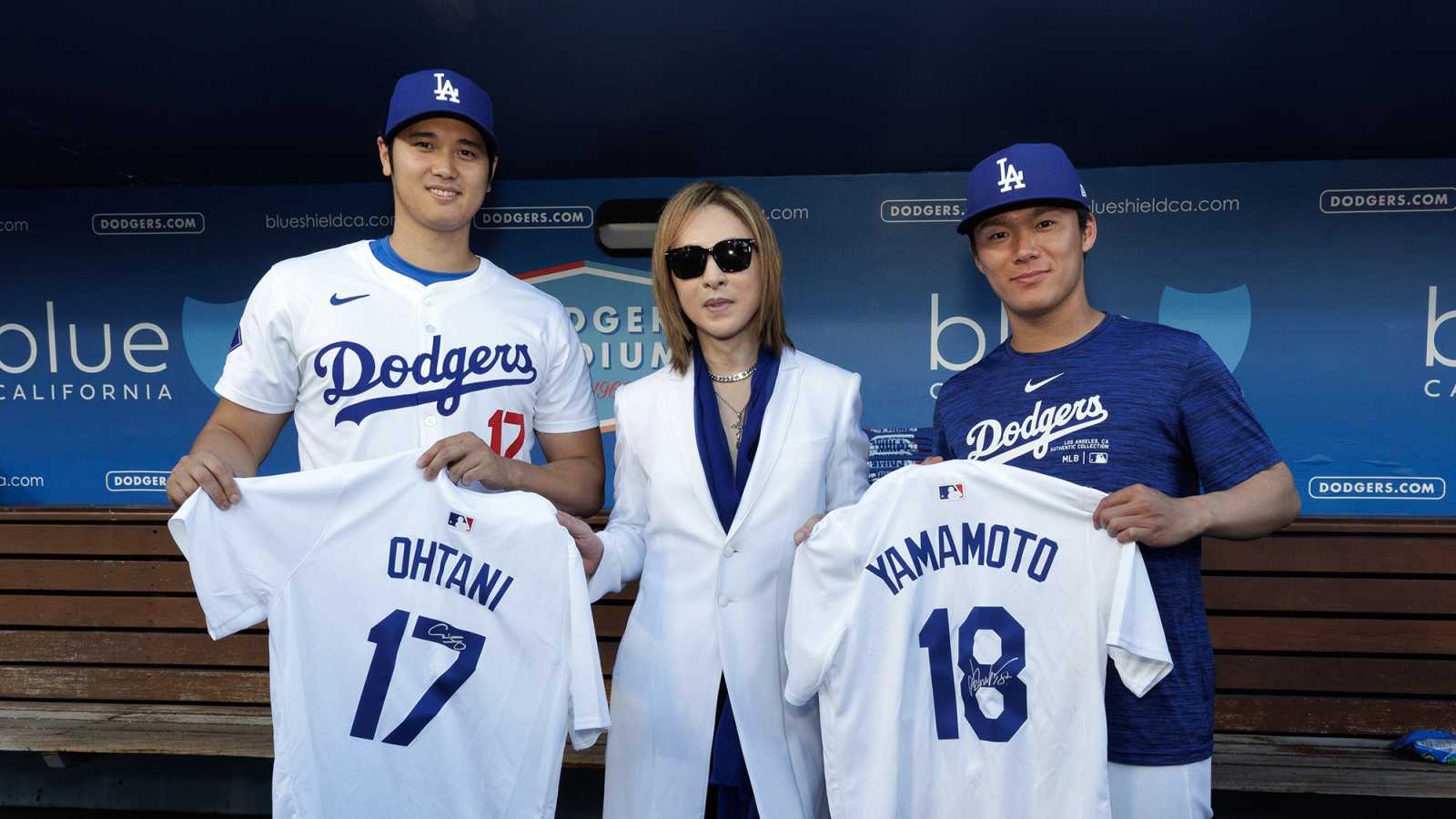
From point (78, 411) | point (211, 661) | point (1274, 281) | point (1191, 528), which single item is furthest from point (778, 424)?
point (78, 411)

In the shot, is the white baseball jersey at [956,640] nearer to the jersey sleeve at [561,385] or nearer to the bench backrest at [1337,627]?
the jersey sleeve at [561,385]

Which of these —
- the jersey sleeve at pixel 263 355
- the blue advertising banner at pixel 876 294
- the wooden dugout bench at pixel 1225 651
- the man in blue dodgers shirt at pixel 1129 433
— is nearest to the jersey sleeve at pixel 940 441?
the man in blue dodgers shirt at pixel 1129 433

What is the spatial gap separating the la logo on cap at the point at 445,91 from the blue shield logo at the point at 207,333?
2.35m

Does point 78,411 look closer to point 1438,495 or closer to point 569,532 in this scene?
point 569,532

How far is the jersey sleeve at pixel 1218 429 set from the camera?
1.68 m

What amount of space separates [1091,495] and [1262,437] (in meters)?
0.31

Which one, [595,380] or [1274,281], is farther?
[595,380]

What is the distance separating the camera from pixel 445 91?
1.88m

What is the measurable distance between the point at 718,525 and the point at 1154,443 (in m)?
0.80

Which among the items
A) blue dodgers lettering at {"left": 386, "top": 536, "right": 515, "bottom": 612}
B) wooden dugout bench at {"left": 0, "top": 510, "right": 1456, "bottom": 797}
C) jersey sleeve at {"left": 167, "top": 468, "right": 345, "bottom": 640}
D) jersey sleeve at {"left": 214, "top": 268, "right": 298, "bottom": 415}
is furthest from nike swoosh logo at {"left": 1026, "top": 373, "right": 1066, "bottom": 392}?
wooden dugout bench at {"left": 0, "top": 510, "right": 1456, "bottom": 797}

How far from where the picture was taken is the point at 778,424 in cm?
185

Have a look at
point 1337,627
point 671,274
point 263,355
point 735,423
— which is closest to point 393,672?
point 263,355

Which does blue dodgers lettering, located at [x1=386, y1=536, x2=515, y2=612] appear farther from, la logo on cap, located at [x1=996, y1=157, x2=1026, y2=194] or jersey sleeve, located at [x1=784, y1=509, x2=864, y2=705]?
la logo on cap, located at [x1=996, y1=157, x2=1026, y2=194]

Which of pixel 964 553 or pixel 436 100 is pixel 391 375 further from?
pixel 964 553
